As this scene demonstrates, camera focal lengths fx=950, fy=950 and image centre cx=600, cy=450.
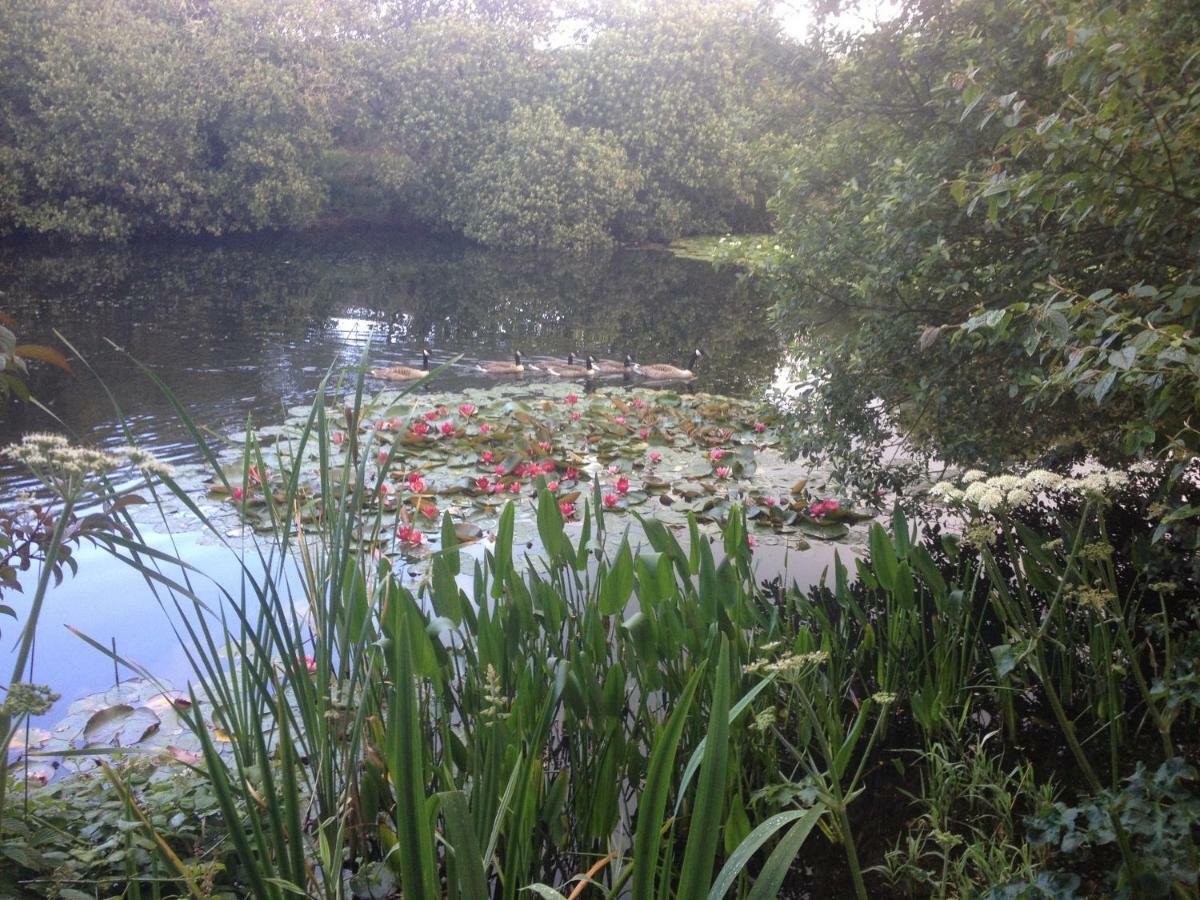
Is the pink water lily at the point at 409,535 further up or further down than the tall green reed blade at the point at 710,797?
further down

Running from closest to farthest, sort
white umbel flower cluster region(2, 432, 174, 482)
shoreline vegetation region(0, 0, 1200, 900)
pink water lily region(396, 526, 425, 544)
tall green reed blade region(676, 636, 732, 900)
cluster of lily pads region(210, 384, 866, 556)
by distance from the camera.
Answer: tall green reed blade region(676, 636, 732, 900), white umbel flower cluster region(2, 432, 174, 482), shoreline vegetation region(0, 0, 1200, 900), pink water lily region(396, 526, 425, 544), cluster of lily pads region(210, 384, 866, 556)

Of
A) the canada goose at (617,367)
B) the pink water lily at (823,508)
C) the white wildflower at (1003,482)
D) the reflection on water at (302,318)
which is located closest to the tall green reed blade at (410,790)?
the white wildflower at (1003,482)

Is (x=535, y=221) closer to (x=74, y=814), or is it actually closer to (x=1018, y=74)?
(x=1018, y=74)

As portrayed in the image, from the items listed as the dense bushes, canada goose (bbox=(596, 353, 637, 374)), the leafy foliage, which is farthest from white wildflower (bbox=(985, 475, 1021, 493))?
the dense bushes

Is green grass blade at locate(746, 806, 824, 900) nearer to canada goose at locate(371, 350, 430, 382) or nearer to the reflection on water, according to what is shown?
the reflection on water

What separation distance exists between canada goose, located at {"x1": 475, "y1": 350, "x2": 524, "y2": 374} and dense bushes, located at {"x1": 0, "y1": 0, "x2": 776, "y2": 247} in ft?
33.4

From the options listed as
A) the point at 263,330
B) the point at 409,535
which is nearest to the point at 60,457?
the point at 409,535

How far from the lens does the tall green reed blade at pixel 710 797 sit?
105 centimetres

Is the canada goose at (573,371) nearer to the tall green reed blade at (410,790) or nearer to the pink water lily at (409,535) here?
the pink water lily at (409,535)

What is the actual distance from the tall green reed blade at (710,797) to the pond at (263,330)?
38.4 inches

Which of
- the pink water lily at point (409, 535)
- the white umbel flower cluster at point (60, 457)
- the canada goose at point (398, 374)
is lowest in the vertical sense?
the pink water lily at point (409, 535)

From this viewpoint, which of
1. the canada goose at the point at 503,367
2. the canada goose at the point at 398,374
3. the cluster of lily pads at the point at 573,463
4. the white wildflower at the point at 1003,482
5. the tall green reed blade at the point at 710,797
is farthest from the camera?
the canada goose at the point at 503,367

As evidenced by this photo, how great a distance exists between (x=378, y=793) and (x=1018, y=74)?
2.87m

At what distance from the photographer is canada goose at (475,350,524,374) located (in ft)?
28.4
